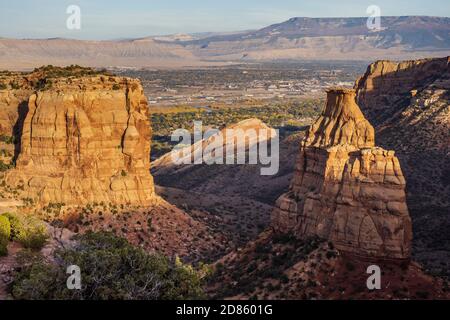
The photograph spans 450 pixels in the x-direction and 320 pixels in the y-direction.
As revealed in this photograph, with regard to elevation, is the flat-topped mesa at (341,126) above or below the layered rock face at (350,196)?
above

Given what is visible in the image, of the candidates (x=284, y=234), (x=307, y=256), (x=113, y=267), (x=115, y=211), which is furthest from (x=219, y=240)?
(x=113, y=267)

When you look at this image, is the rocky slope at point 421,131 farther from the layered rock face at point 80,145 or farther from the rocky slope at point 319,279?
the layered rock face at point 80,145

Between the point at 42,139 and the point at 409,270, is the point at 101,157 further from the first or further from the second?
the point at 409,270

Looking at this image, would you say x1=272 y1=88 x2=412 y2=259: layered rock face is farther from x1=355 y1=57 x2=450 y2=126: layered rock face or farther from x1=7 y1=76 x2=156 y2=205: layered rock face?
x1=355 y1=57 x2=450 y2=126: layered rock face

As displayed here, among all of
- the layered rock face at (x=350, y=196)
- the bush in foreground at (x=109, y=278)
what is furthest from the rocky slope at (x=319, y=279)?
the bush in foreground at (x=109, y=278)

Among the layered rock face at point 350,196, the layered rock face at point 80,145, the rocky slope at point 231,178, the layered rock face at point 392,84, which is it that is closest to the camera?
the layered rock face at point 350,196

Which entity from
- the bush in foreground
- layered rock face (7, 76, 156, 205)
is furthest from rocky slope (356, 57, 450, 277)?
layered rock face (7, 76, 156, 205)

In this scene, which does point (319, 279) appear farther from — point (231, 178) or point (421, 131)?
point (231, 178)
